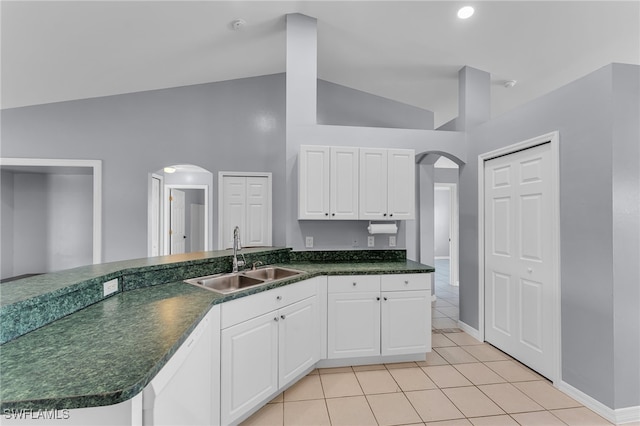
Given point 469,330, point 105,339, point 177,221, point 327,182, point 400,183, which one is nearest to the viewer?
point 105,339

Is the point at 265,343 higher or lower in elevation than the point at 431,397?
higher

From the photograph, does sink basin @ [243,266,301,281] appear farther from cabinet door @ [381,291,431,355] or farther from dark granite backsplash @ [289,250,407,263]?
cabinet door @ [381,291,431,355]

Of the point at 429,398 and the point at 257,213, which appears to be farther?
the point at 257,213

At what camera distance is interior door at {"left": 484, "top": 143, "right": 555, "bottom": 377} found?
2607 millimetres

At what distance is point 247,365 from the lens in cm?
197

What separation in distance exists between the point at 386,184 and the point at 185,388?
2.46 m

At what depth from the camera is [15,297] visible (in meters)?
1.30

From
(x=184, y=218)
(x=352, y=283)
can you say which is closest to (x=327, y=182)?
(x=352, y=283)

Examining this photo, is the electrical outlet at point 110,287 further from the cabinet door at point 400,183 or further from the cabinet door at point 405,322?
the cabinet door at point 400,183

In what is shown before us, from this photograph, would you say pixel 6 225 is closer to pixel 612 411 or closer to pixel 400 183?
pixel 400 183

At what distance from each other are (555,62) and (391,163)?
98.9 inches

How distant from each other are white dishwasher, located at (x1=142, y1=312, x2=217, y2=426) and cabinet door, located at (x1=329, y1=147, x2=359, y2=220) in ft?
5.66

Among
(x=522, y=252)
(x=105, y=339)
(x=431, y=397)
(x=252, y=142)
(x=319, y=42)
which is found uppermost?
(x=319, y=42)

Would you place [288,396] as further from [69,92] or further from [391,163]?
[69,92]
